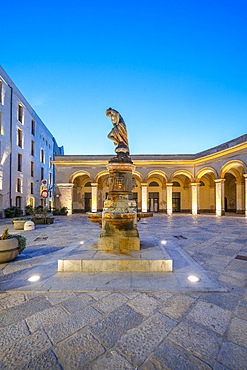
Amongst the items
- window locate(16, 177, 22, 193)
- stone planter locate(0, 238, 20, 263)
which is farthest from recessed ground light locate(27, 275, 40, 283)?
window locate(16, 177, 22, 193)

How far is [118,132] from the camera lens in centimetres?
543

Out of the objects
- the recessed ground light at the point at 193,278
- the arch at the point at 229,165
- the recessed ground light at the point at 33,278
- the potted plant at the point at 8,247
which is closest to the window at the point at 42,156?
the potted plant at the point at 8,247

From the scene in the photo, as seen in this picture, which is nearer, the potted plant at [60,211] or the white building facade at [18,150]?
the white building facade at [18,150]

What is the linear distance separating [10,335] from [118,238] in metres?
2.80

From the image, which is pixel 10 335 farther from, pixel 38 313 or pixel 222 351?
pixel 222 351

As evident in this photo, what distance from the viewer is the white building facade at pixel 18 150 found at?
1700 centimetres

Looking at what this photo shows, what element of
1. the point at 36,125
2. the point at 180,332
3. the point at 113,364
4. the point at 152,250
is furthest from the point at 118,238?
the point at 36,125

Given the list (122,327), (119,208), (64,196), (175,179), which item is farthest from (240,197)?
(122,327)

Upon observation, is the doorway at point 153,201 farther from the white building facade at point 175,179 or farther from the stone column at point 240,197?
the stone column at point 240,197

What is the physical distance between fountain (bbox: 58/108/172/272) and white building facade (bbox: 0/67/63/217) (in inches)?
631

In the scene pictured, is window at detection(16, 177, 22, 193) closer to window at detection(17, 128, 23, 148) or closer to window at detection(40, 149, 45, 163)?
window at detection(17, 128, 23, 148)

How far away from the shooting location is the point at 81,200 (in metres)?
25.8

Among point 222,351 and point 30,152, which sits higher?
point 30,152

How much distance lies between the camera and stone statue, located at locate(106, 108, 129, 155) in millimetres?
5340
